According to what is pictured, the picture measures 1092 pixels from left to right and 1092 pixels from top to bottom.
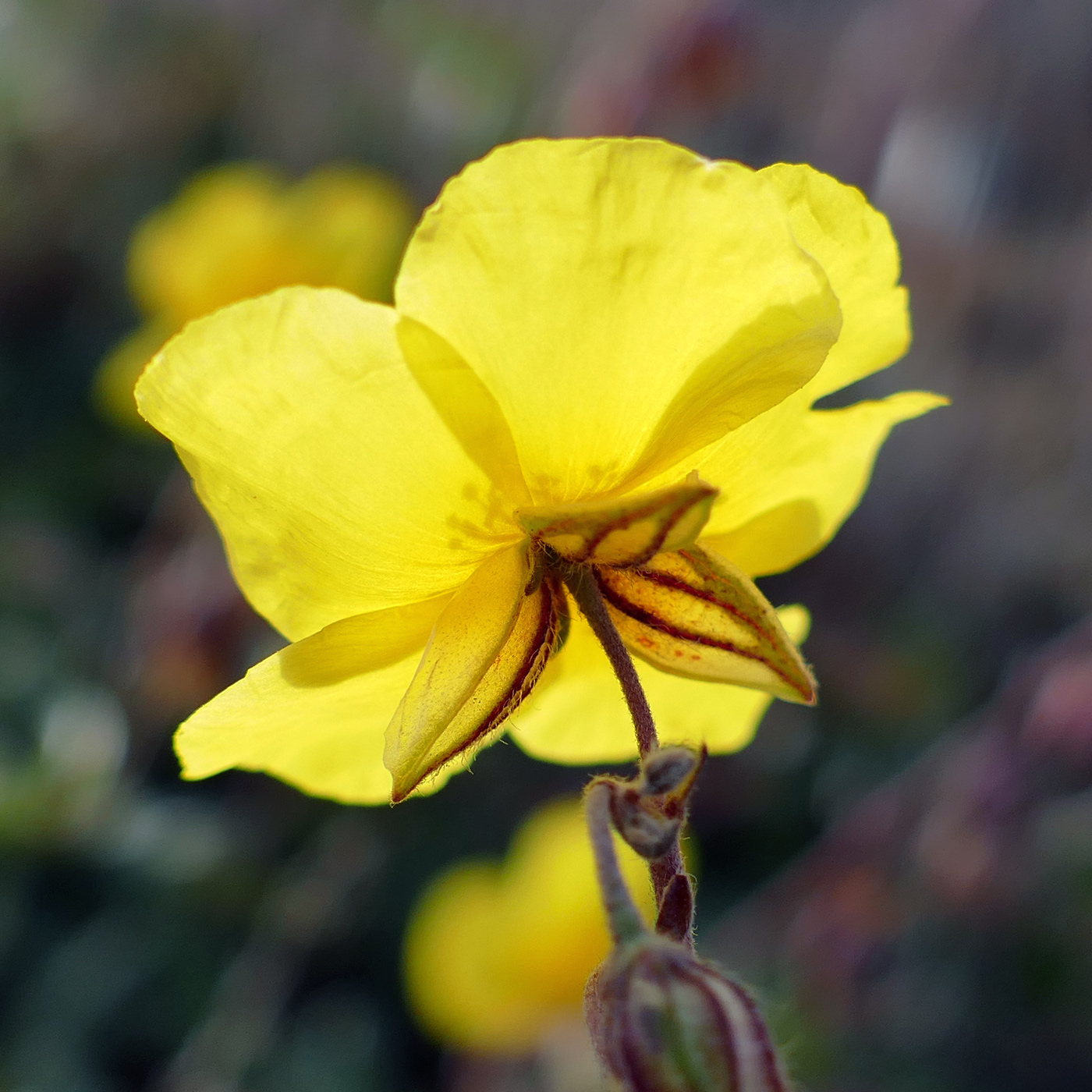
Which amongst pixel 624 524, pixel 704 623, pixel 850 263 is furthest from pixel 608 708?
pixel 850 263

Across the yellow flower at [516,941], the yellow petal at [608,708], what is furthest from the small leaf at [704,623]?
the yellow flower at [516,941]

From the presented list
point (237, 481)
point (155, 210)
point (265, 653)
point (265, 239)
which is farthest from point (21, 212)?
point (237, 481)

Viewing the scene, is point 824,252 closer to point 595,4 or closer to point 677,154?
point 677,154

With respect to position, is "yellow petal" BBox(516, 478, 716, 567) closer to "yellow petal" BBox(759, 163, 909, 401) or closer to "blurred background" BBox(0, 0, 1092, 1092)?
"yellow petal" BBox(759, 163, 909, 401)

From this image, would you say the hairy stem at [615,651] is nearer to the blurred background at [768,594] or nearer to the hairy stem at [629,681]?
the hairy stem at [629,681]

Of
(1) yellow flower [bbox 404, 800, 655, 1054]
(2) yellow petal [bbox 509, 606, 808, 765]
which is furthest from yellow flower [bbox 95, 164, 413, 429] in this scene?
(2) yellow petal [bbox 509, 606, 808, 765]
